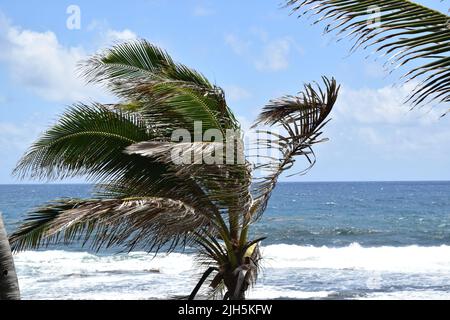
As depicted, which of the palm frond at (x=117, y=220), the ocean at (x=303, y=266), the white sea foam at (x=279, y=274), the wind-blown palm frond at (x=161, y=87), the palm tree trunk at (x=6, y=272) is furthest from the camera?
the ocean at (x=303, y=266)

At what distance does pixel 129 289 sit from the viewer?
68.9ft

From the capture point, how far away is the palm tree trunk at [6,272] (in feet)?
13.5

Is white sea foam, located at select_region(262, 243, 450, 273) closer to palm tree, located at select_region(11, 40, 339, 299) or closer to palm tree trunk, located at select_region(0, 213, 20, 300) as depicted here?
palm tree, located at select_region(11, 40, 339, 299)

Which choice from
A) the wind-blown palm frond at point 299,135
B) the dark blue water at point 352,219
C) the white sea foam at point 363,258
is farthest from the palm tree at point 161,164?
the dark blue water at point 352,219

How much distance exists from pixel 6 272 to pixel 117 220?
1.85 m

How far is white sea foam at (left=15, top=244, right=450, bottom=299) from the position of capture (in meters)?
20.5

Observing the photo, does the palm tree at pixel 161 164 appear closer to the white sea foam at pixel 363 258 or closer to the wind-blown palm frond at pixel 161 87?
the wind-blown palm frond at pixel 161 87

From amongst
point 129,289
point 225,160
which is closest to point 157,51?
point 225,160

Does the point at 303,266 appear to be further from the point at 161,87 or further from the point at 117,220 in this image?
the point at 117,220

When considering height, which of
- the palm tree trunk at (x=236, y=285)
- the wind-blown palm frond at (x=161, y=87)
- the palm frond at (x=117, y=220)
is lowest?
the palm tree trunk at (x=236, y=285)

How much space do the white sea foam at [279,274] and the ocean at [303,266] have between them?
0.11 ft

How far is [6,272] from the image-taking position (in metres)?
4.17

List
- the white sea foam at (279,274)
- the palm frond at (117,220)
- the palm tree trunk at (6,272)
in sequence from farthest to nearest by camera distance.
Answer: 1. the white sea foam at (279,274)
2. the palm frond at (117,220)
3. the palm tree trunk at (6,272)
